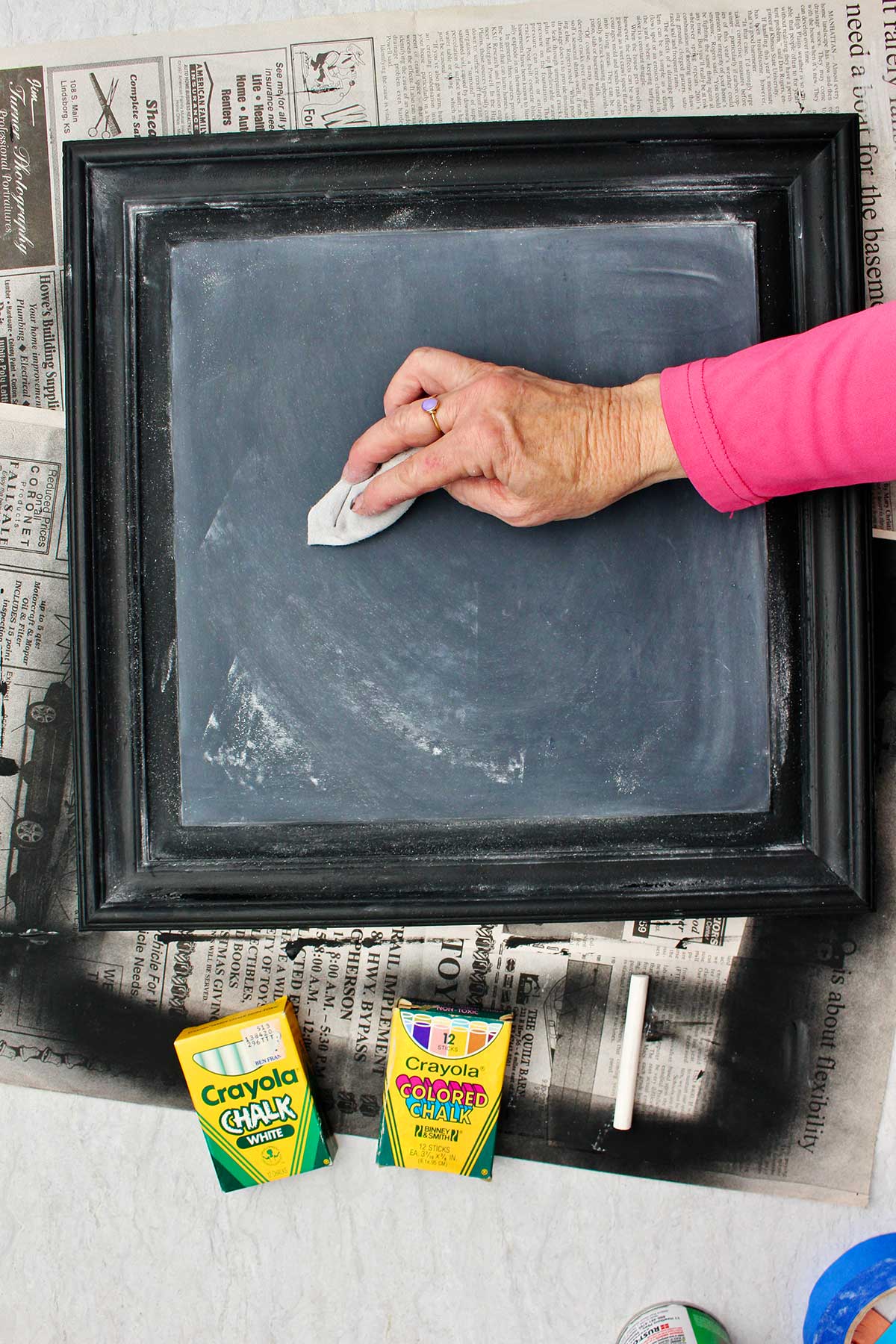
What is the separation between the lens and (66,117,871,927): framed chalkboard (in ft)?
2.06

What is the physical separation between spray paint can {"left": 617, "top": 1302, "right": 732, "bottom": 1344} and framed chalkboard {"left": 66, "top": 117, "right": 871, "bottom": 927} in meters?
0.41

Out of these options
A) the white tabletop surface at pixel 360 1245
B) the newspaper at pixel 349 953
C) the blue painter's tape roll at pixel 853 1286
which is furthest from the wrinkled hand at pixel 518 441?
the blue painter's tape roll at pixel 853 1286

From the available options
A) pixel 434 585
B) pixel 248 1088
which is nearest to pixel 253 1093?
pixel 248 1088

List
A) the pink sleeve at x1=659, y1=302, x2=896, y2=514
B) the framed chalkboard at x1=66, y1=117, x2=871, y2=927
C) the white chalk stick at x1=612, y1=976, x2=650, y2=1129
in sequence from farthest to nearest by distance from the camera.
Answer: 1. the white chalk stick at x1=612, y1=976, x2=650, y2=1129
2. the framed chalkboard at x1=66, y1=117, x2=871, y2=927
3. the pink sleeve at x1=659, y1=302, x2=896, y2=514

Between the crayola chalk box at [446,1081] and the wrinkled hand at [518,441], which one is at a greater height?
the wrinkled hand at [518,441]

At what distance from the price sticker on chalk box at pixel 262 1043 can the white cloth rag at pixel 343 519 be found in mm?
426

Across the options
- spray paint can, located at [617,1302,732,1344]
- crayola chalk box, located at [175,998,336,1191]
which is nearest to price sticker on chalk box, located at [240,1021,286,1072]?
crayola chalk box, located at [175,998,336,1191]

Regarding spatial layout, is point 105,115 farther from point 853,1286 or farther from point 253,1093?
point 853,1286

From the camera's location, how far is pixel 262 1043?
0.71 meters

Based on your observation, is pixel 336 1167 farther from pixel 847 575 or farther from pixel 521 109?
pixel 521 109

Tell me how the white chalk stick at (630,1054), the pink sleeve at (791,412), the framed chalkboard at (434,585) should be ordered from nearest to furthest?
the pink sleeve at (791,412)
the framed chalkboard at (434,585)
the white chalk stick at (630,1054)

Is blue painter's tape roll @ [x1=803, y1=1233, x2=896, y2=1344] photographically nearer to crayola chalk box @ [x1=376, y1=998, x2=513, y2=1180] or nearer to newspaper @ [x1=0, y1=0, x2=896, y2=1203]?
newspaper @ [x1=0, y1=0, x2=896, y2=1203]

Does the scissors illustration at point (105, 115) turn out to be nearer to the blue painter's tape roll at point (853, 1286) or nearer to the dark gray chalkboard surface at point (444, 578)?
the dark gray chalkboard surface at point (444, 578)

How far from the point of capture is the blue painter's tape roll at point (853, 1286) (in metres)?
0.72
